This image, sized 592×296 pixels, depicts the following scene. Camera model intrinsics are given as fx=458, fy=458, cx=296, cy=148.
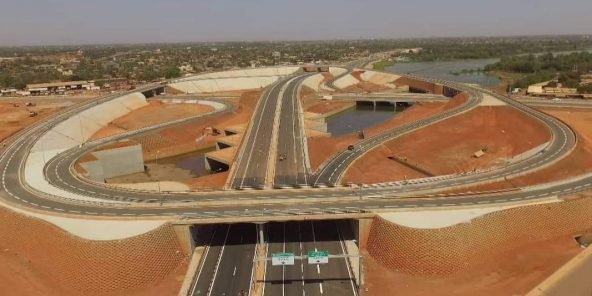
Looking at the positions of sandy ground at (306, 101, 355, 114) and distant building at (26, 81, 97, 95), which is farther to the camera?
distant building at (26, 81, 97, 95)

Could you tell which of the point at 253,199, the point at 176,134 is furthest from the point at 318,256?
the point at 176,134

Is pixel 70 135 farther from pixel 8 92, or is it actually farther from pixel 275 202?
pixel 8 92

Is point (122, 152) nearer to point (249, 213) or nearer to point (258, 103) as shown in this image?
point (249, 213)

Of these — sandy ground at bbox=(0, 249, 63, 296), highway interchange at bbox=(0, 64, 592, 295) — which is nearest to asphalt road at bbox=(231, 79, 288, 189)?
highway interchange at bbox=(0, 64, 592, 295)

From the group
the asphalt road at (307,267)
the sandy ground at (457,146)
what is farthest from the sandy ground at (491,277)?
the sandy ground at (457,146)

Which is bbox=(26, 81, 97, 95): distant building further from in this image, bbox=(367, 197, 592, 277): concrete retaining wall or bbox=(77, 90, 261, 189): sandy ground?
bbox=(367, 197, 592, 277): concrete retaining wall

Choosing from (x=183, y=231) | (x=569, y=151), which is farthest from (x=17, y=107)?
(x=569, y=151)
